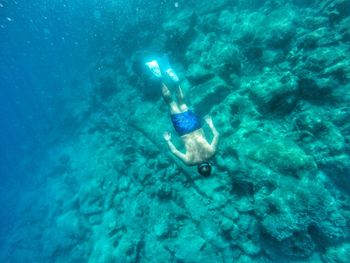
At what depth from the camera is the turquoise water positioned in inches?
244

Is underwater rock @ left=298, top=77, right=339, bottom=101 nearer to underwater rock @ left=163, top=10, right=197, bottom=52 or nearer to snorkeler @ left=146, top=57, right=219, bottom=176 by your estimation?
snorkeler @ left=146, top=57, right=219, bottom=176

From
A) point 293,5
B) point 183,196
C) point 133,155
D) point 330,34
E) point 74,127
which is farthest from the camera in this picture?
point 74,127

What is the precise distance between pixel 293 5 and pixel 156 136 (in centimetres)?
864

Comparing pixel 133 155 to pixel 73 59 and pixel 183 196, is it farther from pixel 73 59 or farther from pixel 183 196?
pixel 73 59

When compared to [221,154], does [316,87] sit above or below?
above

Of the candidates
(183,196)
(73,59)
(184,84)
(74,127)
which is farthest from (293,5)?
(73,59)

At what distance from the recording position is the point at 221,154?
775 cm

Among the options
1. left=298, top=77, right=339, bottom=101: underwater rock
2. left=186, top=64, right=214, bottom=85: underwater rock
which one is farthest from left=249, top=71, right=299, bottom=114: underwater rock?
left=186, top=64, right=214, bottom=85: underwater rock

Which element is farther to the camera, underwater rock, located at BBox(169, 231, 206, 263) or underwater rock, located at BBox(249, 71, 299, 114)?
underwater rock, located at BBox(169, 231, 206, 263)

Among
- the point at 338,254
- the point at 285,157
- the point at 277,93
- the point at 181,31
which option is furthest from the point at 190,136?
the point at 181,31

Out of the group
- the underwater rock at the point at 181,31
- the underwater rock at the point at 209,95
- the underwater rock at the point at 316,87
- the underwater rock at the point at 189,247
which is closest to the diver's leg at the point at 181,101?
the underwater rock at the point at 209,95

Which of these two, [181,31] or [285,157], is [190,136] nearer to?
[285,157]

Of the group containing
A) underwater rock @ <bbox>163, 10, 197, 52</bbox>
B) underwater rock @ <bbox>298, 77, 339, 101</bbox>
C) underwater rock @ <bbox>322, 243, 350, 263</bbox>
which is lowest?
underwater rock @ <bbox>322, 243, 350, 263</bbox>

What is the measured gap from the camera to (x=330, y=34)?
23.8 feet
